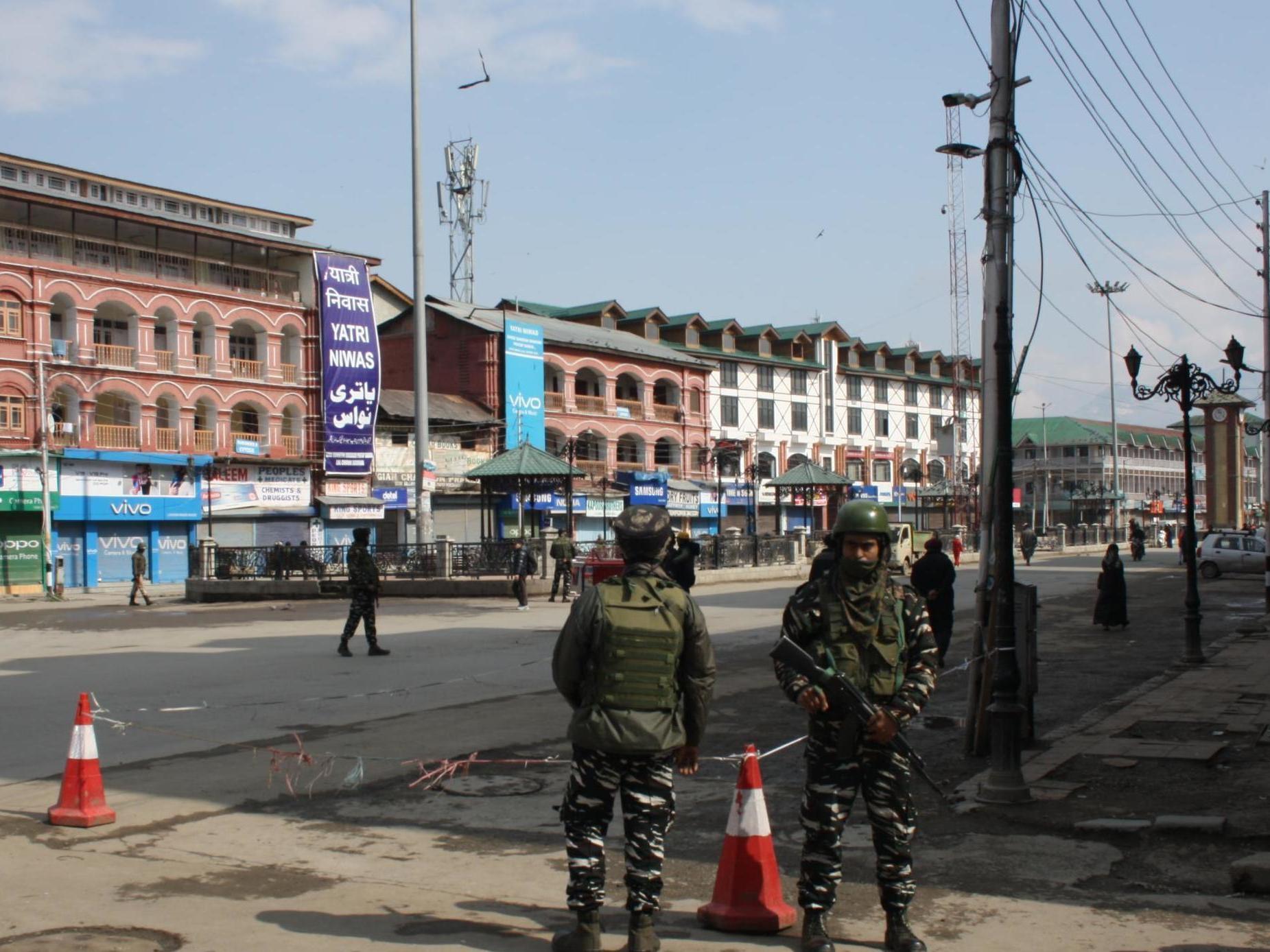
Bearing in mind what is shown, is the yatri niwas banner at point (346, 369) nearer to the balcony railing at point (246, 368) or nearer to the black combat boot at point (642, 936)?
the balcony railing at point (246, 368)

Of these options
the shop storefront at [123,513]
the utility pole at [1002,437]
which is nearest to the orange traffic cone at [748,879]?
the utility pole at [1002,437]

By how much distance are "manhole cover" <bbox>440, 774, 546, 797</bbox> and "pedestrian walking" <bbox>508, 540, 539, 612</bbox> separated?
17492 mm

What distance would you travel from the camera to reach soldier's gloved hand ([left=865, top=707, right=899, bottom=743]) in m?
4.65

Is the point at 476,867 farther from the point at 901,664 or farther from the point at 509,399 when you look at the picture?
the point at 509,399

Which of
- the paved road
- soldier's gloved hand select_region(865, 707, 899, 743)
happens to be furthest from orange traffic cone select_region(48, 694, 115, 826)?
soldier's gloved hand select_region(865, 707, 899, 743)

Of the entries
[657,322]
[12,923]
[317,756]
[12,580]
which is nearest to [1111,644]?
[317,756]

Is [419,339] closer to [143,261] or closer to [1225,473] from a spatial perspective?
[143,261]

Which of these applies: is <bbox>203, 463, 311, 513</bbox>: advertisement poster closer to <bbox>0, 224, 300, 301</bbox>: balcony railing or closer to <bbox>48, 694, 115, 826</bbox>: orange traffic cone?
<bbox>0, 224, 300, 301</bbox>: balcony railing

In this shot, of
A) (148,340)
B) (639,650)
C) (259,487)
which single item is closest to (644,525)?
(639,650)

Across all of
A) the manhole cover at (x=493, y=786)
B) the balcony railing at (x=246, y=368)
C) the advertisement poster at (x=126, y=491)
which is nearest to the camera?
the manhole cover at (x=493, y=786)

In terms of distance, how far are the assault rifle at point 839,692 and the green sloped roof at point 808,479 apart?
36.1 meters

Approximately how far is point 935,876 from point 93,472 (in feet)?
136

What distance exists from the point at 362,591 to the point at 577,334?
143ft

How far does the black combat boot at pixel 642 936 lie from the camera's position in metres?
4.66
